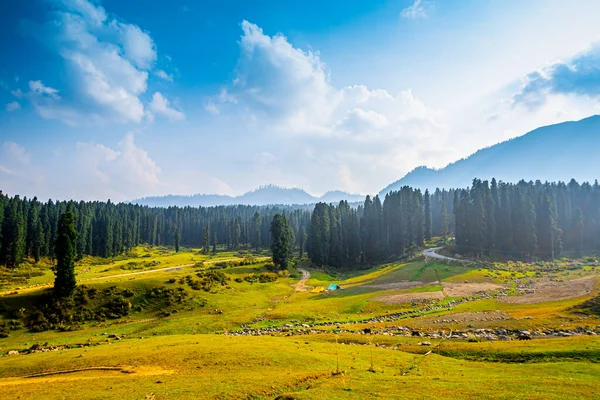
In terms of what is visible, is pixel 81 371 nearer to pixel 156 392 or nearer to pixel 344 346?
pixel 156 392

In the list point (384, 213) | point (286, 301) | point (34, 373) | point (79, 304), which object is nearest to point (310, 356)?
point (34, 373)

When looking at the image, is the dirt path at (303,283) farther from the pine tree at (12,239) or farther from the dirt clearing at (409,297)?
the pine tree at (12,239)

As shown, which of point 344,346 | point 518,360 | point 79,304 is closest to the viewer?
point 518,360

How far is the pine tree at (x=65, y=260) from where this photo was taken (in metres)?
55.2

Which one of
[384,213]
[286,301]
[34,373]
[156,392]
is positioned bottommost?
[286,301]

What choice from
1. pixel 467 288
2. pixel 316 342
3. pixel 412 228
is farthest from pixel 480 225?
pixel 316 342

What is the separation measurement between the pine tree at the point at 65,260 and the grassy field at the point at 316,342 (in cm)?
366

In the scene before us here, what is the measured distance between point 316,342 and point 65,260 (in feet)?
161

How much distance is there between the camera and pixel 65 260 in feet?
185

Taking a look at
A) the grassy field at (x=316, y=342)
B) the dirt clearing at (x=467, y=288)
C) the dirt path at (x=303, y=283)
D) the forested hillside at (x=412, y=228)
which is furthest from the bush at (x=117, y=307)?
the dirt clearing at (x=467, y=288)

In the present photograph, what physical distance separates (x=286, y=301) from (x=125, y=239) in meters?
133

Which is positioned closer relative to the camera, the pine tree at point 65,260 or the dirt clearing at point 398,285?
the pine tree at point 65,260

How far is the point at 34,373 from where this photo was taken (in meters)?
26.2

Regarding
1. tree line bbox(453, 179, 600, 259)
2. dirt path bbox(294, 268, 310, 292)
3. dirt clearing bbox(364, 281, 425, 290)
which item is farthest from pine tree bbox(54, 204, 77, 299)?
tree line bbox(453, 179, 600, 259)
